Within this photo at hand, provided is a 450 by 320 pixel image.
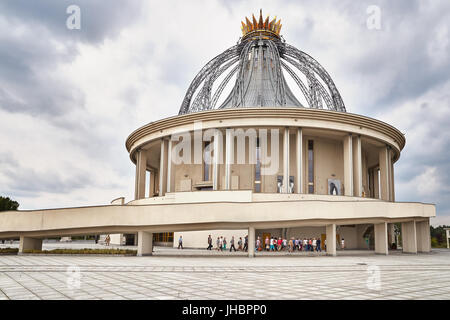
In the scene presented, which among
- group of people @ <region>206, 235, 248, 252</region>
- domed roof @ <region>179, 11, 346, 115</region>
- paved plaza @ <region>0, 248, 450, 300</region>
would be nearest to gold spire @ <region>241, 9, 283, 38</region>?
domed roof @ <region>179, 11, 346, 115</region>

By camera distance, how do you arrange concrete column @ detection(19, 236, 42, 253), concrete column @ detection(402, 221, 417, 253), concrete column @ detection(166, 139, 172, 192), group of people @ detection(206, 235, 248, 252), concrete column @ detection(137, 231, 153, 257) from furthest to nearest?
concrete column @ detection(166, 139, 172, 192), concrete column @ detection(402, 221, 417, 253), group of people @ detection(206, 235, 248, 252), concrete column @ detection(19, 236, 42, 253), concrete column @ detection(137, 231, 153, 257)

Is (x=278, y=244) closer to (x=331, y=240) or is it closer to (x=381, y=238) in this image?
(x=331, y=240)

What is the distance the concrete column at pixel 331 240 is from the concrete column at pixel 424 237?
38.1ft

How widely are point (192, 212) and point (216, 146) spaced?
495 inches

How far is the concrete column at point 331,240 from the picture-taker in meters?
24.8

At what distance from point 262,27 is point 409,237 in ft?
95.4

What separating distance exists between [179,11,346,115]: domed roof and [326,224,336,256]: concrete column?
1598 cm

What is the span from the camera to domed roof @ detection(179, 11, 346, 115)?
40.2 meters

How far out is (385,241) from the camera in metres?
27.3

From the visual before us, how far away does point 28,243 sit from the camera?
85.2 ft

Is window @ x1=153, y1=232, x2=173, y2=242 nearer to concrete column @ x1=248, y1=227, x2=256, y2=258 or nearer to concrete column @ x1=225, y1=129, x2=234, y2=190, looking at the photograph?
concrete column @ x1=225, y1=129, x2=234, y2=190

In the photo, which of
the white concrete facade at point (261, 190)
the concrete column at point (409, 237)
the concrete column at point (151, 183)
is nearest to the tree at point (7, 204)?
the concrete column at point (151, 183)
